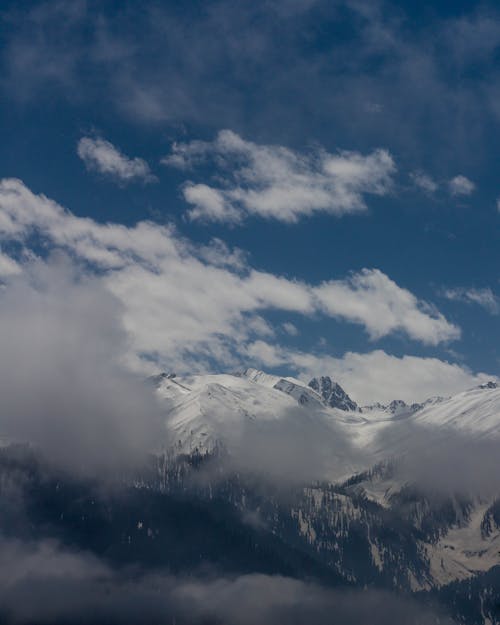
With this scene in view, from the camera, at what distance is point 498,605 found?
481 ft

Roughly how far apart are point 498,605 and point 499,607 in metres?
0.41

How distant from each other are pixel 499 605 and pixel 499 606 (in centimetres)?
66

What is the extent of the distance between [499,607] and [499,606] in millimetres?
1079

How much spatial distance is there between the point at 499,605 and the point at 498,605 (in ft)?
5.87

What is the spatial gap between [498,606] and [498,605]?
31.6 inches

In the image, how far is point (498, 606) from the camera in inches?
5802

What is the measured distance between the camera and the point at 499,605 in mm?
145125

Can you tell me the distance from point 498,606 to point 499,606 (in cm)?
193

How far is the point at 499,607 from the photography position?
481 ft

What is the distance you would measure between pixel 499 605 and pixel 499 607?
68.6 inches

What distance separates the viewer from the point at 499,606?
145625 mm
